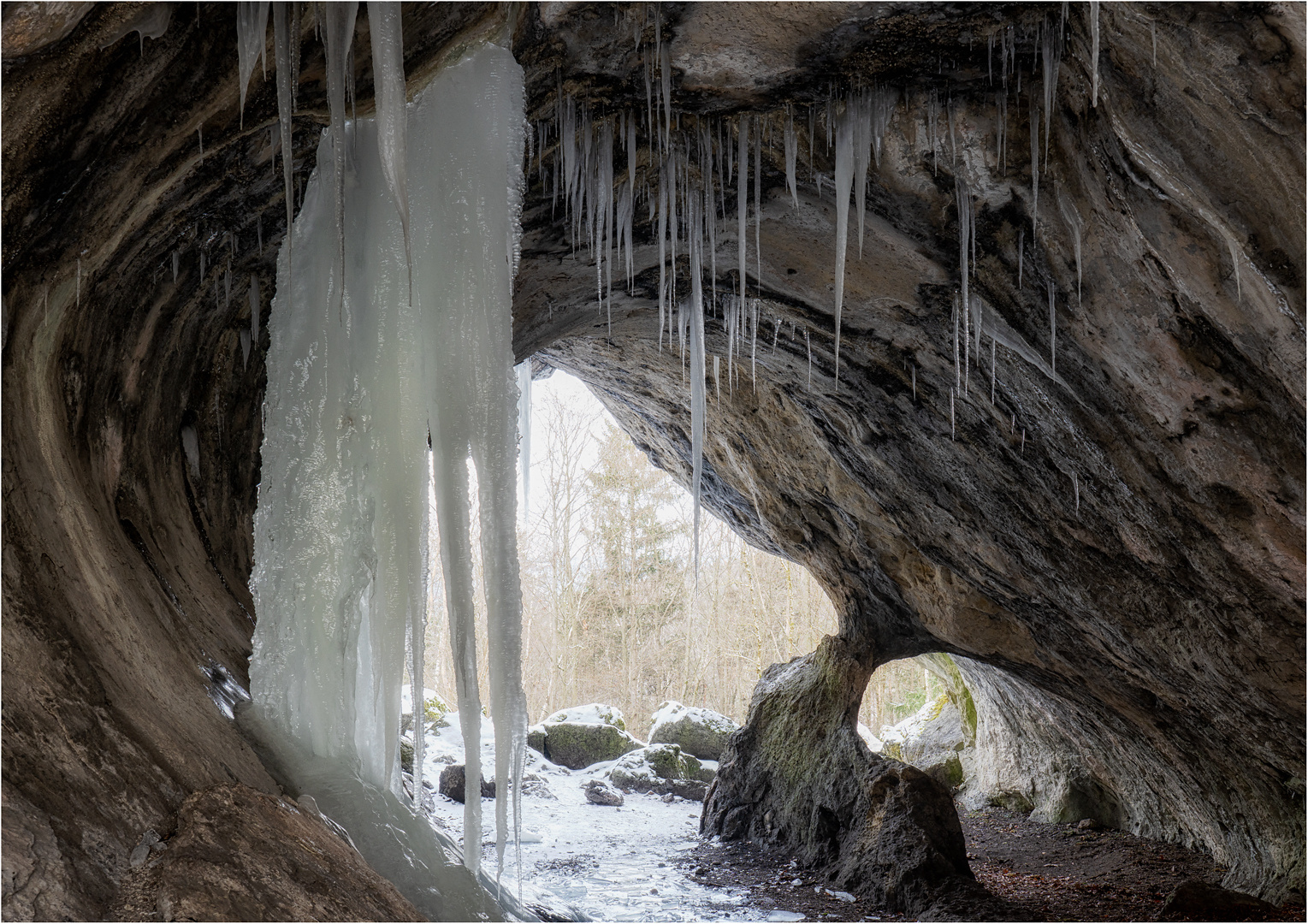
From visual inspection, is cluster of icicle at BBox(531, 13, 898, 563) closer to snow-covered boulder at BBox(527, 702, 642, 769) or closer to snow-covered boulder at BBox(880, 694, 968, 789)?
snow-covered boulder at BBox(880, 694, 968, 789)

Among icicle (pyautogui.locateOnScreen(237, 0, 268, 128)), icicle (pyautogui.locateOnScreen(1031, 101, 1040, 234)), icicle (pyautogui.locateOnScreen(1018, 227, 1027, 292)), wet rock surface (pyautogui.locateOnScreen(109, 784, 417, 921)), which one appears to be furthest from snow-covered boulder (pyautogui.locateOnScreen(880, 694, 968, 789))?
icicle (pyautogui.locateOnScreen(237, 0, 268, 128))

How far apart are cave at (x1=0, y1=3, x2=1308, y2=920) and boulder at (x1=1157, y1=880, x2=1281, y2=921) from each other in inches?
17.4

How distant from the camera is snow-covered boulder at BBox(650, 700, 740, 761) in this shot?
1200 cm

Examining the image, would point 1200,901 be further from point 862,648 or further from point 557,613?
point 557,613

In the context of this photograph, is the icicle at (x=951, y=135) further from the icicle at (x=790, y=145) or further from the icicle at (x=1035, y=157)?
the icicle at (x=790, y=145)

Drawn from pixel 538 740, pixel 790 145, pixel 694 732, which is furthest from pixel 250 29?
pixel 694 732

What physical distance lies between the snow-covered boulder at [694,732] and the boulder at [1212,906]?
6.78 metres

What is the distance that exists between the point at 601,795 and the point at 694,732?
236cm

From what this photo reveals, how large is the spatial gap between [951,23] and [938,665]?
8.91 m

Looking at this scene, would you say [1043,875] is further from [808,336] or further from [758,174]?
[758,174]

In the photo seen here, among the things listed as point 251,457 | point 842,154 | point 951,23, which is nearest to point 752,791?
point 251,457

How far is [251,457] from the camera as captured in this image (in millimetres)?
4668

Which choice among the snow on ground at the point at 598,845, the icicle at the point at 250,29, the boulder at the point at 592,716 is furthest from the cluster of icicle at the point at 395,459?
the boulder at the point at 592,716

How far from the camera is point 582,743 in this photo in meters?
11.9
